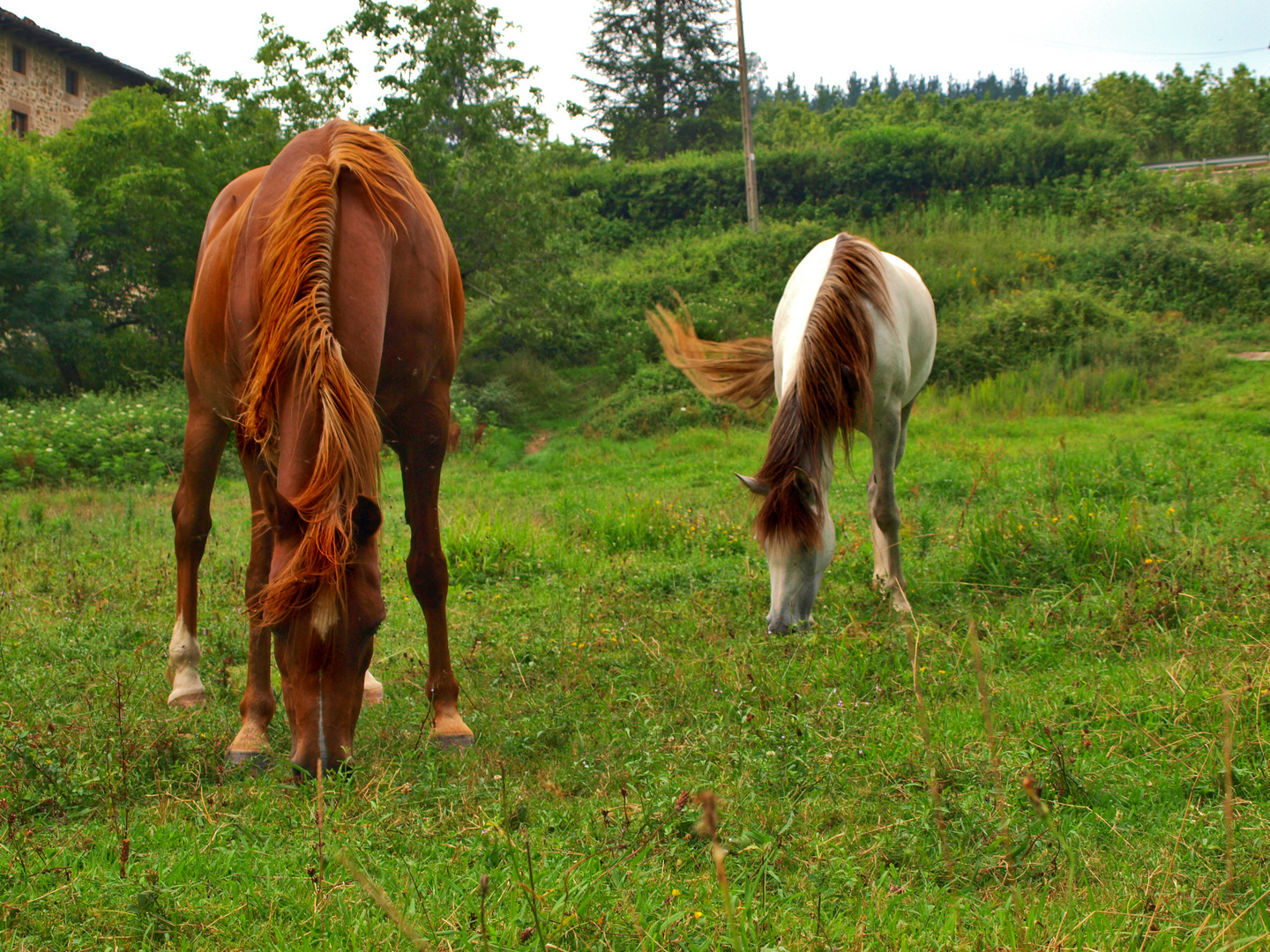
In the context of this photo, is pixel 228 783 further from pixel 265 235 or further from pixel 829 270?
pixel 829 270

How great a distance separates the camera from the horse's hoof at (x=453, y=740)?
3352 millimetres

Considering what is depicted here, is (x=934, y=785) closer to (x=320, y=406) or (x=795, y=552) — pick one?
(x=320, y=406)

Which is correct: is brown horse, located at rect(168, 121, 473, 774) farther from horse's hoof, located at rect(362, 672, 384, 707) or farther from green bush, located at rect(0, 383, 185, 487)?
green bush, located at rect(0, 383, 185, 487)

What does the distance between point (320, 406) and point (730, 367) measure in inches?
146

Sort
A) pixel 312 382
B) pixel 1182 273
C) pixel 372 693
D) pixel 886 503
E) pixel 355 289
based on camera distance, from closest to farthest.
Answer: pixel 312 382 < pixel 355 289 < pixel 372 693 < pixel 886 503 < pixel 1182 273

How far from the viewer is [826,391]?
14.6 feet

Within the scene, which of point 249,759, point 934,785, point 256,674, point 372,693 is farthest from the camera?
point 372,693

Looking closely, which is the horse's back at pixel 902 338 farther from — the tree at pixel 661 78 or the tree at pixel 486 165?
the tree at pixel 661 78

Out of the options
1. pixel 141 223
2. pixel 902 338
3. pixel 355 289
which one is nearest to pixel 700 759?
pixel 355 289

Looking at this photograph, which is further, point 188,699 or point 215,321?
point 188,699

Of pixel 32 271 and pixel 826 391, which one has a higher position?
pixel 32 271

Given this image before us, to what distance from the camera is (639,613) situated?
4.92 meters

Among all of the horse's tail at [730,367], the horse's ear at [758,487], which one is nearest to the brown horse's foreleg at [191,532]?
the horse's ear at [758,487]

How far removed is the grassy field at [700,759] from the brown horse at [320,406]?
0.86ft
